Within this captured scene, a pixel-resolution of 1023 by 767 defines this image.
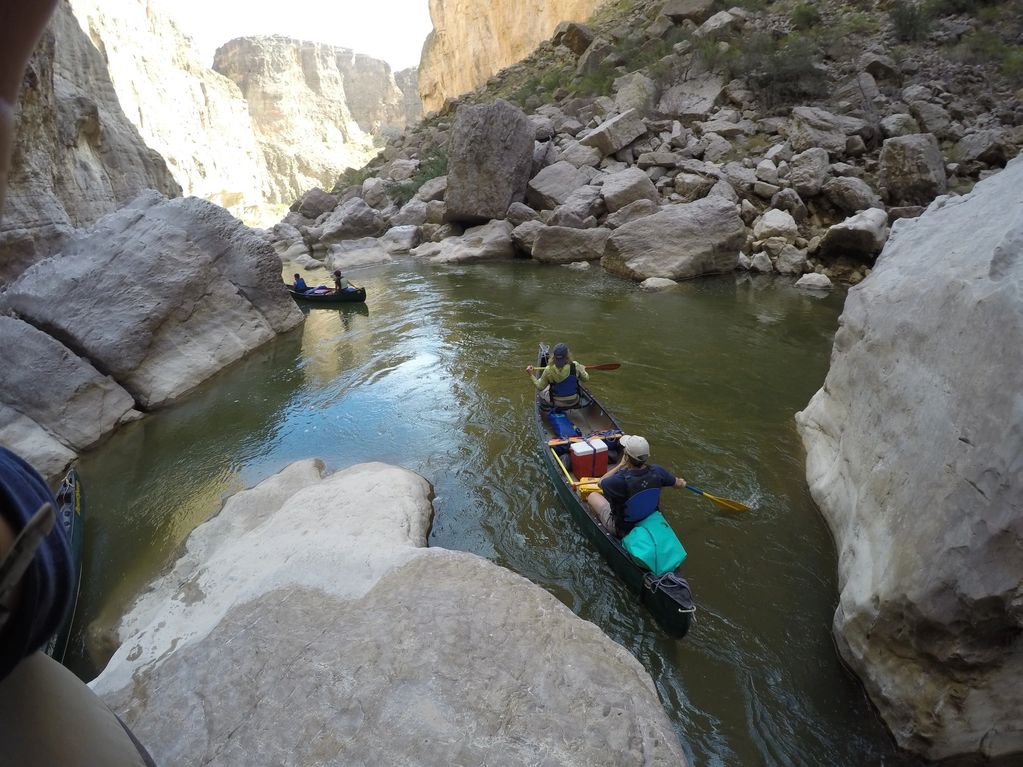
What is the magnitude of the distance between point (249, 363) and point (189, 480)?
15.5ft

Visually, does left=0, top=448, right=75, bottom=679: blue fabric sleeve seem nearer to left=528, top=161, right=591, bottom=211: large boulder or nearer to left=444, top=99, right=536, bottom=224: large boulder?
left=528, top=161, right=591, bottom=211: large boulder

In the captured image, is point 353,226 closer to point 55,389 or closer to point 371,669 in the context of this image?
point 55,389

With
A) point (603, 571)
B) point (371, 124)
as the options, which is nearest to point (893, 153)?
point (603, 571)

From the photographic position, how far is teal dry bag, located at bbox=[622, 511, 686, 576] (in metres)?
4.73

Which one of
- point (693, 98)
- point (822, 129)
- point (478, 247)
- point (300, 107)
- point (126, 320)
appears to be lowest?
point (478, 247)

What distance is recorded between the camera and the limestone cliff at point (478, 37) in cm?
4334

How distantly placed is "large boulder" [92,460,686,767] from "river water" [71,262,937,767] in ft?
3.19

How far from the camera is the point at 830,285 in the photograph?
47.5ft

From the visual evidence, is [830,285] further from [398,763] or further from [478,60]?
[478,60]

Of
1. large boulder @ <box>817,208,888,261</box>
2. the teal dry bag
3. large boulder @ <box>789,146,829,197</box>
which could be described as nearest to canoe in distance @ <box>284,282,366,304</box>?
the teal dry bag

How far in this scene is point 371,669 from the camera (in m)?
3.73

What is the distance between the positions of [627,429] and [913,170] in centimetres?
1315

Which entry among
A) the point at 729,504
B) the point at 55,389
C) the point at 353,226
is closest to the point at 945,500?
the point at 729,504

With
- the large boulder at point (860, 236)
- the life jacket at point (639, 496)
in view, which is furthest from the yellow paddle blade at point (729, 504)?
the large boulder at point (860, 236)
